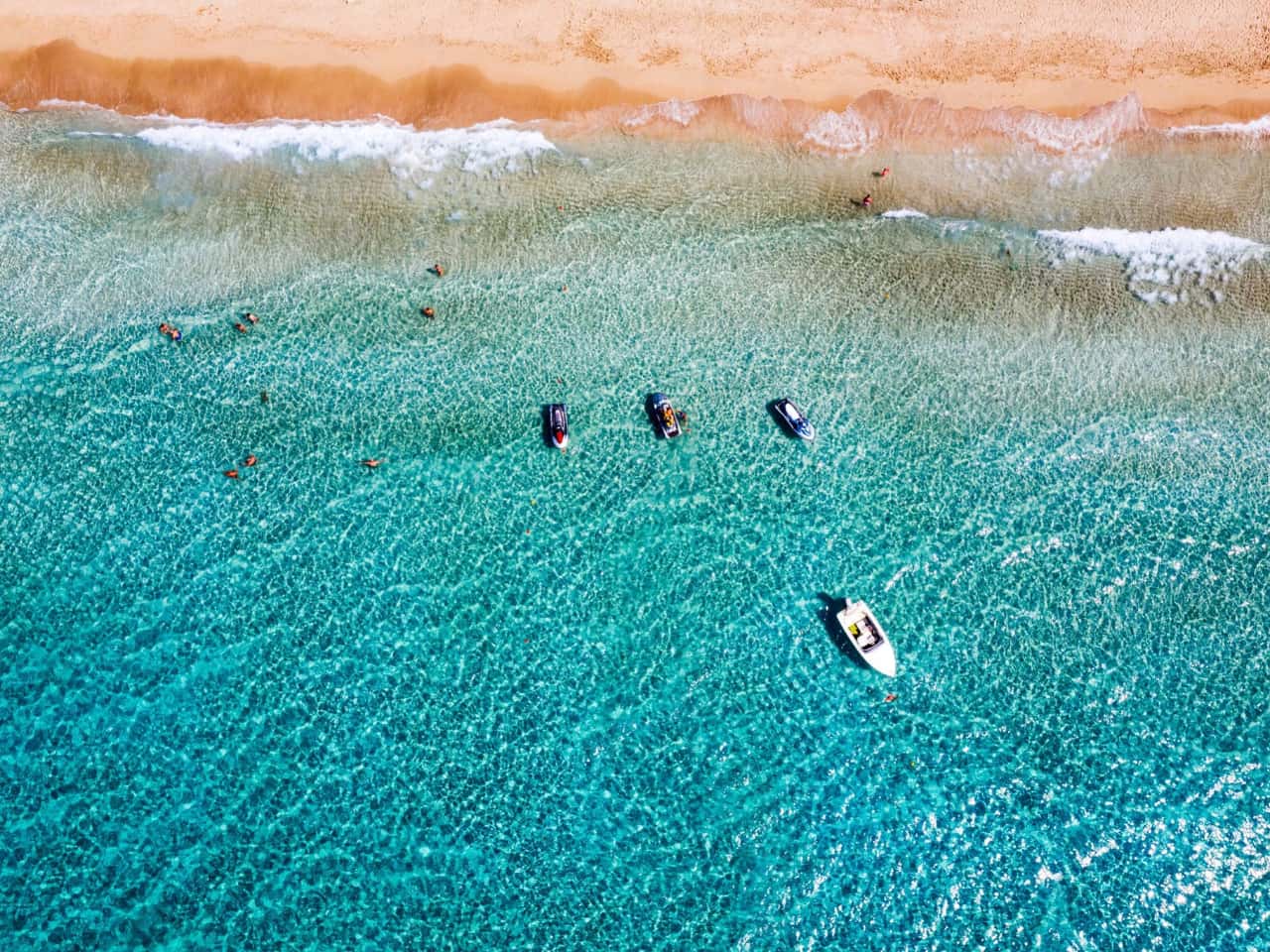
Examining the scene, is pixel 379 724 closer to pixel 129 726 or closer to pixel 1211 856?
pixel 129 726

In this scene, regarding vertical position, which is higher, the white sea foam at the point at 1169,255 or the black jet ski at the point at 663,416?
the white sea foam at the point at 1169,255

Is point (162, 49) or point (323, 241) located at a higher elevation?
point (162, 49)

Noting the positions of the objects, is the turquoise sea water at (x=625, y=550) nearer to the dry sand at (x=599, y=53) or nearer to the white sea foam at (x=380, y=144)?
the white sea foam at (x=380, y=144)

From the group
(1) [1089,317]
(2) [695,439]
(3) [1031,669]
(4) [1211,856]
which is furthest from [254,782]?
(1) [1089,317]

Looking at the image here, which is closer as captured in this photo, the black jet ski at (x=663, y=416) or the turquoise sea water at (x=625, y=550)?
the turquoise sea water at (x=625, y=550)

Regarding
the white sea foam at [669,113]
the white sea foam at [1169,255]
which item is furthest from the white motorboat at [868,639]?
the white sea foam at [669,113]

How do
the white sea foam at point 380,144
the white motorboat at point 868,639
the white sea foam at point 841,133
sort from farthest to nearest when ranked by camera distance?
the white sea foam at point 841,133
the white sea foam at point 380,144
the white motorboat at point 868,639
